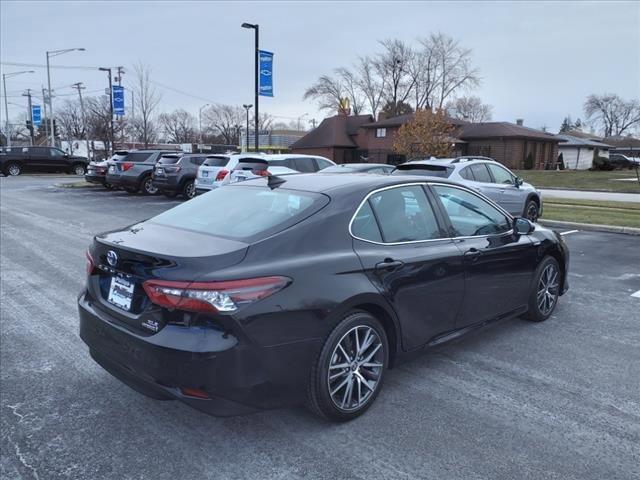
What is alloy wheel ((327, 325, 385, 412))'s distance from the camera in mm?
3125

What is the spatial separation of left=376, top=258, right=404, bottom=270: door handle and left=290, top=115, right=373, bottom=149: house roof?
4589cm

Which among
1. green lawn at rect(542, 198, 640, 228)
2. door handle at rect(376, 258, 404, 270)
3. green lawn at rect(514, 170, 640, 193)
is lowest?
green lawn at rect(542, 198, 640, 228)

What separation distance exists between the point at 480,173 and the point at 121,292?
934 cm

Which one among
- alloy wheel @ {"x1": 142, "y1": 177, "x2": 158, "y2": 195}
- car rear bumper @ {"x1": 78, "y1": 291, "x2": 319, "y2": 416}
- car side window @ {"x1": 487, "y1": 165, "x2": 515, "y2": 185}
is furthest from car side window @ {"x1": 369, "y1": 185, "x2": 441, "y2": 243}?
alloy wheel @ {"x1": 142, "y1": 177, "x2": 158, "y2": 195}

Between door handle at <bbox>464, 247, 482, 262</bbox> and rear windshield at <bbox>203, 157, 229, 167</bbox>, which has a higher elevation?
rear windshield at <bbox>203, 157, 229, 167</bbox>

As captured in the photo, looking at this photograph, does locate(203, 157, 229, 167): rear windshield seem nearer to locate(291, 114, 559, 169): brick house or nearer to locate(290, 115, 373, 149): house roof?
locate(291, 114, 559, 169): brick house

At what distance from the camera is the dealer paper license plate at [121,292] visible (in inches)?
118

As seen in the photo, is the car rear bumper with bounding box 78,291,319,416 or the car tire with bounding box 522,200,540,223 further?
the car tire with bounding box 522,200,540,223

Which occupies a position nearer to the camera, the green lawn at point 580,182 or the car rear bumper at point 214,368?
the car rear bumper at point 214,368

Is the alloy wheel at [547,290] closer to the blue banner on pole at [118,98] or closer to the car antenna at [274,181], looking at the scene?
the car antenna at [274,181]

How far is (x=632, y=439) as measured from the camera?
302 cm

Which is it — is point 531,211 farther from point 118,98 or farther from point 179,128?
point 179,128

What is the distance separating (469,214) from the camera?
4324 mm

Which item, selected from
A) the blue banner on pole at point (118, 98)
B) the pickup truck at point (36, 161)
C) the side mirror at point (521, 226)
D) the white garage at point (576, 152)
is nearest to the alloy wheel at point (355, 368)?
the side mirror at point (521, 226)
